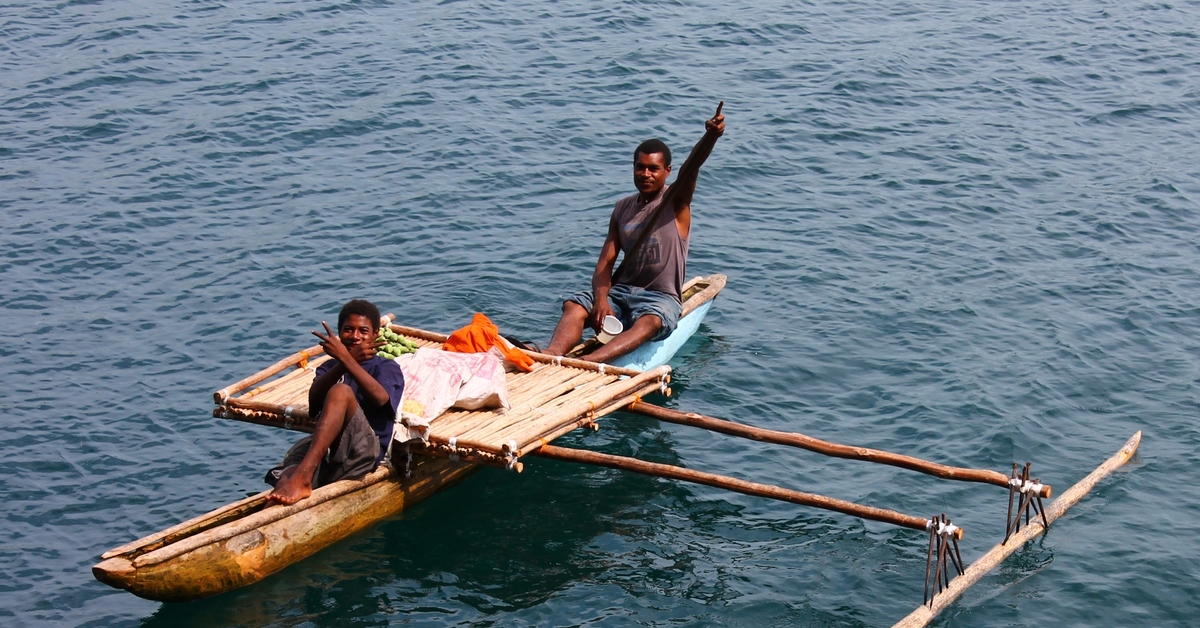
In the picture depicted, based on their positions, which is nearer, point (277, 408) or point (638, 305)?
point (277, 408)

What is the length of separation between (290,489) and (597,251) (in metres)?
6.25

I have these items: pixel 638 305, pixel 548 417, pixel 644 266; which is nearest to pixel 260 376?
pixel 548 417

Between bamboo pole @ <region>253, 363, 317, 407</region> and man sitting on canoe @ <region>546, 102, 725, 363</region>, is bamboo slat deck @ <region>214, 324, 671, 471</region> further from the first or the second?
man sitting on canoe @ <region>546, 102, 725, 363</region>

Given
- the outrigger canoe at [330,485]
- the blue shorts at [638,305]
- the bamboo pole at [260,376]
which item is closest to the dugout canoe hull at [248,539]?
the outrigger canoe at [330,485]

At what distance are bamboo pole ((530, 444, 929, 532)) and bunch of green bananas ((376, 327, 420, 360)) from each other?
155 cm

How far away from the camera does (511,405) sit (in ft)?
29.1

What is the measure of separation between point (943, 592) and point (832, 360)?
3843 mm

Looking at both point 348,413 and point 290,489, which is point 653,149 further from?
point 290,489

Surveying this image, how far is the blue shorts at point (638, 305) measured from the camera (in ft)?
34.5

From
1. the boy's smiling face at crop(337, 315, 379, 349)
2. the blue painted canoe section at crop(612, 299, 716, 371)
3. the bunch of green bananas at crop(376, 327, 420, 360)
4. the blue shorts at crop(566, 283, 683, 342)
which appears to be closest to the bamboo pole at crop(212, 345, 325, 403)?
the bunch of green bananas at crop(376, 327, 420, 360)

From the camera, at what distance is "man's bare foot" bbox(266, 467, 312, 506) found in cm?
795

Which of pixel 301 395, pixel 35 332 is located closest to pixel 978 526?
pixel 301 395

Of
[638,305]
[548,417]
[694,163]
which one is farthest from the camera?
[638,305]

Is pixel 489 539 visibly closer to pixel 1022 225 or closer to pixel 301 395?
pixel 301 395
